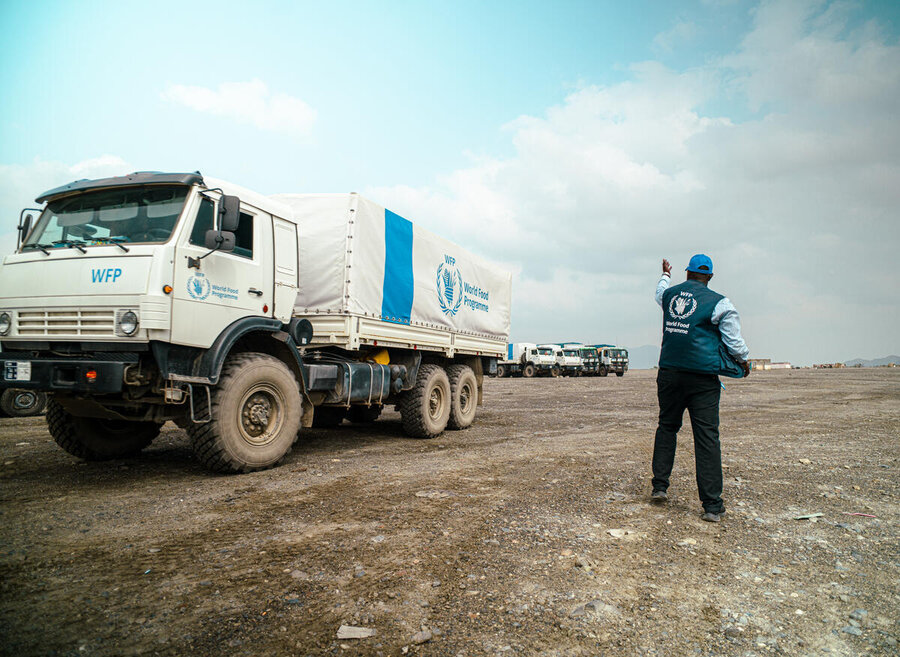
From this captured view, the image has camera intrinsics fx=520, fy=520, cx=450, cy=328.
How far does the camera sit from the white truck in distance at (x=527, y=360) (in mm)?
38125

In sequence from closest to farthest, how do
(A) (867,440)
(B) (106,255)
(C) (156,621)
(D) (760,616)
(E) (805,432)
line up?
1. (C) (156,621)
2. (D) (760,616)
3. (B) (106,255)
4. (A) (867,440)
5. (E) (805,432)

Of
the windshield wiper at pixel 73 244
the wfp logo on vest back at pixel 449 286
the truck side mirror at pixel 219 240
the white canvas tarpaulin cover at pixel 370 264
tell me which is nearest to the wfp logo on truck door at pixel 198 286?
the truck side mirror at pixel 219 240

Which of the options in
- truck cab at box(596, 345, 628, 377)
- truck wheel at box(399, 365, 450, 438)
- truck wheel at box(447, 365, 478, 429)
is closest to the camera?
truck wheel at box(399, 365, 450, 438)

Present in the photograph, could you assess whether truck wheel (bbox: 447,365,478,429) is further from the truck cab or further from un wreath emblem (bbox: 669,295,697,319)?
the truck cab

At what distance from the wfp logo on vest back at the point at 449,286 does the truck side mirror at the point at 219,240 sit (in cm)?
448

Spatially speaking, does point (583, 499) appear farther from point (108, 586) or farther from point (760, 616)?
point (108, 586)

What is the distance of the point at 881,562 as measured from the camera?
3.36 metres

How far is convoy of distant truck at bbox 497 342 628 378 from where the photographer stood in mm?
38281

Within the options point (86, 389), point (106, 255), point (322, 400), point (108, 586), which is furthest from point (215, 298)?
point (108, 586)

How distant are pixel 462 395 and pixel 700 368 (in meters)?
6.10

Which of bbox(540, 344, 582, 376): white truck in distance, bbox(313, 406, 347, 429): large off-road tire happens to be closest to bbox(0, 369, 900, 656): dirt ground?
bbox(313, 406, 347, 429): large off-road tire

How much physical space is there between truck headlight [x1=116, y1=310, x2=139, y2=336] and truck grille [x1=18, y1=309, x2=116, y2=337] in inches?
2.0

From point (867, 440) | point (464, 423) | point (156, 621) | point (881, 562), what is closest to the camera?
point (156, 621)

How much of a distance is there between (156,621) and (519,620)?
1723mm
